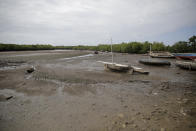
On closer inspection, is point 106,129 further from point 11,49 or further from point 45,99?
point 11,49

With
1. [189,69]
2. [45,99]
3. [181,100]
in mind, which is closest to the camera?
[181,100]

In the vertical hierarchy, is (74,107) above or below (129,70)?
below

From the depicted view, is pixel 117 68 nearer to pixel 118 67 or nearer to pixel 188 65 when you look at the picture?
pixel 118 67

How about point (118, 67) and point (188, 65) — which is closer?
point (118, 67)

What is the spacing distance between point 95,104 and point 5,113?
3.97m

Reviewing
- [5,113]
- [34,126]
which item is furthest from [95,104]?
[5,113]

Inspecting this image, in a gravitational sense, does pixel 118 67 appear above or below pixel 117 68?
above

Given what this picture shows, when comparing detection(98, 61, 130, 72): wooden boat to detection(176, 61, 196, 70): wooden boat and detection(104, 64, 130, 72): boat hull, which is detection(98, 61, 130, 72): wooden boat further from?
detection(176, 61, 196, 70): wooden boat

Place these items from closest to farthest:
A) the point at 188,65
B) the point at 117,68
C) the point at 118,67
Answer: the point at 118,67 → the point at 117,68 → the point at 188,65

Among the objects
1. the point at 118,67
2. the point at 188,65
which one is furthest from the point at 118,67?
the point at 188,65

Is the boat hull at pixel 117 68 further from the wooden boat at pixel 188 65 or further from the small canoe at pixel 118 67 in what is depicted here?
the wooden boat at pixel 188 65

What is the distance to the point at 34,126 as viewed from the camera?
10.5 ft

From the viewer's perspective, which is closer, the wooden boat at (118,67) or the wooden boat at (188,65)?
the wooden boat at (118,67)

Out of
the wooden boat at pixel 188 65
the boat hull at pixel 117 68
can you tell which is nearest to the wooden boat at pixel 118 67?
the boat hull at pixel 117 68
